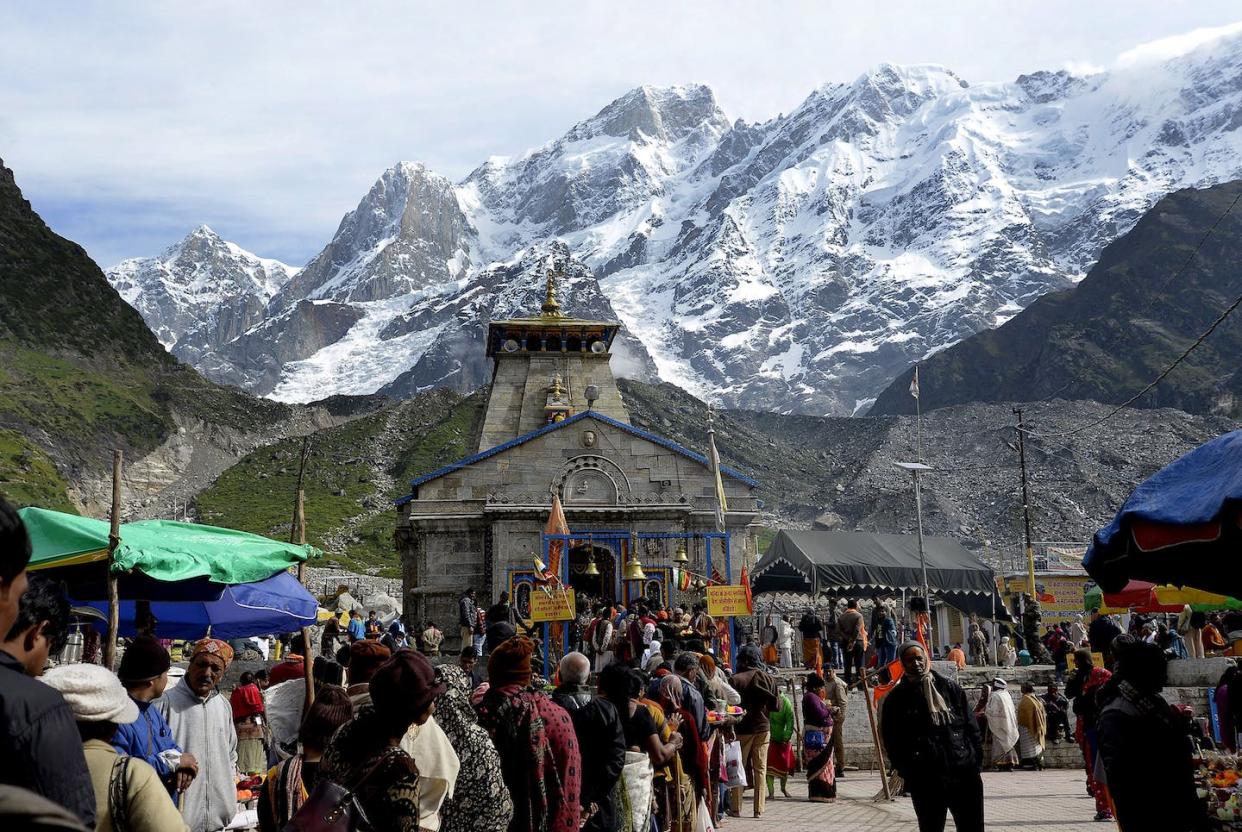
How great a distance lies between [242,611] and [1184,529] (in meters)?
7.53

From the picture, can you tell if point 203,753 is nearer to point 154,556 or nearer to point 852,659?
point 154,556

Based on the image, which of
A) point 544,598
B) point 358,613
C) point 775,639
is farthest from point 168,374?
point 544,598

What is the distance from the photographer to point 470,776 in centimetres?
539

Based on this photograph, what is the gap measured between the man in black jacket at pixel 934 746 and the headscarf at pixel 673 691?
5.62 feet

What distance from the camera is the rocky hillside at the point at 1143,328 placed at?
118 meters

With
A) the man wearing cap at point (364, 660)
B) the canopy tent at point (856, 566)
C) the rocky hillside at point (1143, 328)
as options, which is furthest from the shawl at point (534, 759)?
the rocky hillside at point (1143, 328)

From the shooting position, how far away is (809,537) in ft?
93.7

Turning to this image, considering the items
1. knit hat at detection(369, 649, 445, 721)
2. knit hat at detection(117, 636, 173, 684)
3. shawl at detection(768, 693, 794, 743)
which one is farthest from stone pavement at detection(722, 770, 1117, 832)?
knit hat at detection(369, 649, 445, 721)

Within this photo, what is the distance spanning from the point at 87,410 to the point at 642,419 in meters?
48.0

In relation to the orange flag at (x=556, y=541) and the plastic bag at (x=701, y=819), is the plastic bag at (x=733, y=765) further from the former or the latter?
the orange flag at (x=556, y=541)

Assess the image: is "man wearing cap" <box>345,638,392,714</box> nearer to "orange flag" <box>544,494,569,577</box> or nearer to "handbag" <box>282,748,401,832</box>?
"handbag" <box>282,748,401,832</box>

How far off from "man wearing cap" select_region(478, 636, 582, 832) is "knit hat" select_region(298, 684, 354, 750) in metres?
0.71

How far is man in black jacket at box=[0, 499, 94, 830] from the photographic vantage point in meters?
2.95

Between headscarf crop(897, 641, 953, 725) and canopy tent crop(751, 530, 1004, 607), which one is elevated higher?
canopy tent crop(751, 530, 1004, 607)
